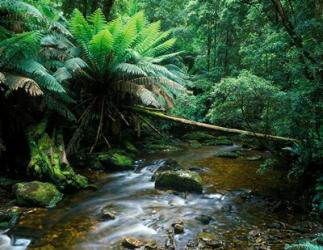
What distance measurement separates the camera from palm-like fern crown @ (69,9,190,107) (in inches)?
331

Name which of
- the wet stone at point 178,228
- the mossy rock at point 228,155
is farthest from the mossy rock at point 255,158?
the wet stone at point 178,228

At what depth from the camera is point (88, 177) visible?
295 inches

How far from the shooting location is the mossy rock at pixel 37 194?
5.62 m

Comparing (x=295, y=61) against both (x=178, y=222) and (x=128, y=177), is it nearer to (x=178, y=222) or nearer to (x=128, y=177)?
(x=178, y=222)

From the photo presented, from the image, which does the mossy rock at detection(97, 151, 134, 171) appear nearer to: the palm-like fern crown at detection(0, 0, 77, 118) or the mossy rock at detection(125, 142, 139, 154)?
the mossy rock at detection(125, 142, 139, 154)

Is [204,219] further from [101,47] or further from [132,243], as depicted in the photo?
[101,47]

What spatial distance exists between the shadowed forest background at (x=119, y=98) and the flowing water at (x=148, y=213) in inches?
14.2

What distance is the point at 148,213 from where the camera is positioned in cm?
571

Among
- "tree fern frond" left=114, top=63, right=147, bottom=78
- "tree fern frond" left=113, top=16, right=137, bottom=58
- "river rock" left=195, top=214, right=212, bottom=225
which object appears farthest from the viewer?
"tree fern frond" left=113, top=16, right=137, bottom=58

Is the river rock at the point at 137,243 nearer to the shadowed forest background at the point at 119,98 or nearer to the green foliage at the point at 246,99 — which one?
A: the shadowed forest background at the point at 119,98

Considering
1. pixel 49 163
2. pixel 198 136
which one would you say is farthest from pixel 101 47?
pixel 198 136

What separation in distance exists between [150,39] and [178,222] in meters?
5.87

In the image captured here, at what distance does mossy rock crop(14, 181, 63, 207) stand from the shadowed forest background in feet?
0.08

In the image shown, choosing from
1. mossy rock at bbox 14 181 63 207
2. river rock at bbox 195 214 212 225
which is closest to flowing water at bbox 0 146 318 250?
river rock at bbox 195 214 212 225
